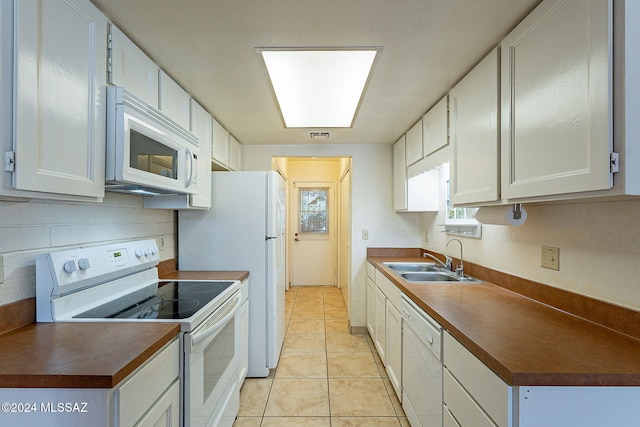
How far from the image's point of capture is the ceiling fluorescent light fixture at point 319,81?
1.56 m

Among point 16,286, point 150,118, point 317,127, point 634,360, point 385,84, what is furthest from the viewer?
point 317,127

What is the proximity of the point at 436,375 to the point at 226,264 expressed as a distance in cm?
169

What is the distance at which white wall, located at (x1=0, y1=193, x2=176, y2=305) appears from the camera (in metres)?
1.13

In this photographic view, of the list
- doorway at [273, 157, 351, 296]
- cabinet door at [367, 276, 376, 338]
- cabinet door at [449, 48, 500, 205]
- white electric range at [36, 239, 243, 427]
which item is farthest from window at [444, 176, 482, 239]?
doorway at [273, 157, 351, 296]

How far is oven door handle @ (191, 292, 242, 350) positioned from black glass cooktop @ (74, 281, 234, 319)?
0.28ft

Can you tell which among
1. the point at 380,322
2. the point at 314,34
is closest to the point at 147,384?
the point at 314,34

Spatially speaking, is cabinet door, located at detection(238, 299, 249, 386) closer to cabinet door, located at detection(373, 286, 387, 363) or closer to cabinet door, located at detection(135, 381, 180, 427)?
cabinet door, located at detection(135, 381, 180, 427)

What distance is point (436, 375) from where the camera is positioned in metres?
1.37

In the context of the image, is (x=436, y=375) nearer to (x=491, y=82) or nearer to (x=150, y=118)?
(x=491, y=82)

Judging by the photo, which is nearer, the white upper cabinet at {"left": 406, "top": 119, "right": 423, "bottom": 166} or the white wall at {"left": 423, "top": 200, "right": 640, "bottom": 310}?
the white wall at {"left": 423, "top": 200, "right": 640, "bottom": 310}

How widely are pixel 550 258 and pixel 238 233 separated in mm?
2028

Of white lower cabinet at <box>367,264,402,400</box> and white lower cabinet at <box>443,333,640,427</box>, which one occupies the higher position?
white lower cabinet at <box>443,333,640,427</box>

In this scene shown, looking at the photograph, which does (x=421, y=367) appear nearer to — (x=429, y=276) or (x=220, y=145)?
(x=429, y=276)

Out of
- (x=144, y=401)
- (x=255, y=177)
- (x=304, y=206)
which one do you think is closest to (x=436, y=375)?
(x=144, y=401)
